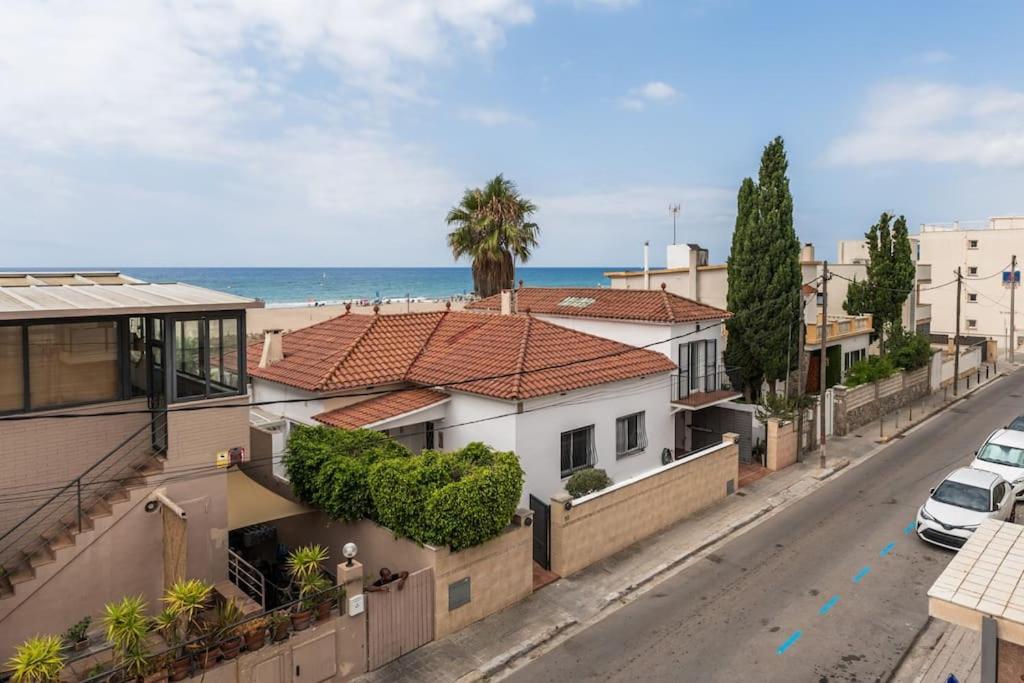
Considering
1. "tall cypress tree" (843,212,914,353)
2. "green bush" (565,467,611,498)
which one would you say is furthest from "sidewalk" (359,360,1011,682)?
"tall cypress tree" (843,212,914,353)

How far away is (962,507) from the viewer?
1795 cm

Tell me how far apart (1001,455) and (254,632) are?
A: 22.5 metres

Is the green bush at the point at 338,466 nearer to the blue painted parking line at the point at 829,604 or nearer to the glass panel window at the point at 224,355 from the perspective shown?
the glass panel window at the point at 224,355

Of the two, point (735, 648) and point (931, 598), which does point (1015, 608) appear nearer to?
point (931, 598)

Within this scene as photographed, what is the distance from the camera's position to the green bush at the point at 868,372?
32.2 metres

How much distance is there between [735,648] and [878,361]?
982 inches

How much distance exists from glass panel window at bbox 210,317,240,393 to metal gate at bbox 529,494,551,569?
7.41 metres

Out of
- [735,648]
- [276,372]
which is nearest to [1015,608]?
[735,648]

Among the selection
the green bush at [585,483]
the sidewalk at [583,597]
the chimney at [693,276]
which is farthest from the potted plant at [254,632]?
the chimney at [693,276]

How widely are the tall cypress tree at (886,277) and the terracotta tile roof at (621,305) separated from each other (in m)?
15.2

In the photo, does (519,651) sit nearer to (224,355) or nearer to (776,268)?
(224,355)

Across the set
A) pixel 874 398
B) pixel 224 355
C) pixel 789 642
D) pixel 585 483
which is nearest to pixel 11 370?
pixel 224 355

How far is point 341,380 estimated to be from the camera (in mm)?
20391

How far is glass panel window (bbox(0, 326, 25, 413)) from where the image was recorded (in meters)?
12.8
